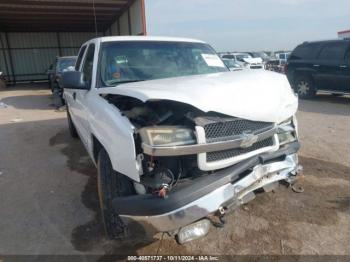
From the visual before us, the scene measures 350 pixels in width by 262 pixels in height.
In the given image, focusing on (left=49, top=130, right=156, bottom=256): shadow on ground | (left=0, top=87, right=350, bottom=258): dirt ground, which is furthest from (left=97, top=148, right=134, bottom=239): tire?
(left=0, top=87, right=350, bottom=258): dirt ground

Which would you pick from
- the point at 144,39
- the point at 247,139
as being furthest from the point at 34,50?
the point at 247,139

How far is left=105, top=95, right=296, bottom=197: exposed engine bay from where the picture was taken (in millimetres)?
2287

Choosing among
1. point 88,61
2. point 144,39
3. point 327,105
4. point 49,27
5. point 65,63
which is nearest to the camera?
point 144,39

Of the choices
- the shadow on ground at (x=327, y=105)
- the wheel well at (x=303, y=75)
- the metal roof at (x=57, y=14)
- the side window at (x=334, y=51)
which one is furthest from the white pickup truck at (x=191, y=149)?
the metal roof at (x=57, y=14)

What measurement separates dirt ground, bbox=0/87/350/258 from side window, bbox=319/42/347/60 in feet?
16.4

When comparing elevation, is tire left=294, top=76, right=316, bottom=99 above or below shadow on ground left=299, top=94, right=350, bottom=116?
above

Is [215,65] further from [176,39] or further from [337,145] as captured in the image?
[337,145]

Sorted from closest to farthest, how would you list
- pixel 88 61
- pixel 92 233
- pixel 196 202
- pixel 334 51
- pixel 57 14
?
pixel 196 202 → pixel 92 233 → pixel 88 61 → pixel 334 51 → pixel 57 14

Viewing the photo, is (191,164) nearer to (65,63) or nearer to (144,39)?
(144,39)

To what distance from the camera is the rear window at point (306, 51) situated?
1065cm

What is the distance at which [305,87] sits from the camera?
11.1m

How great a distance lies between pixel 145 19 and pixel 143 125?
41.2 feet

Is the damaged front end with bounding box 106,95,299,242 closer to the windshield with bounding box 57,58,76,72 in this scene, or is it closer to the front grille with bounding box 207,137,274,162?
the front grille with bounding box 207,137,274,162

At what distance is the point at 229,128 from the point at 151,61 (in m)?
1.69
